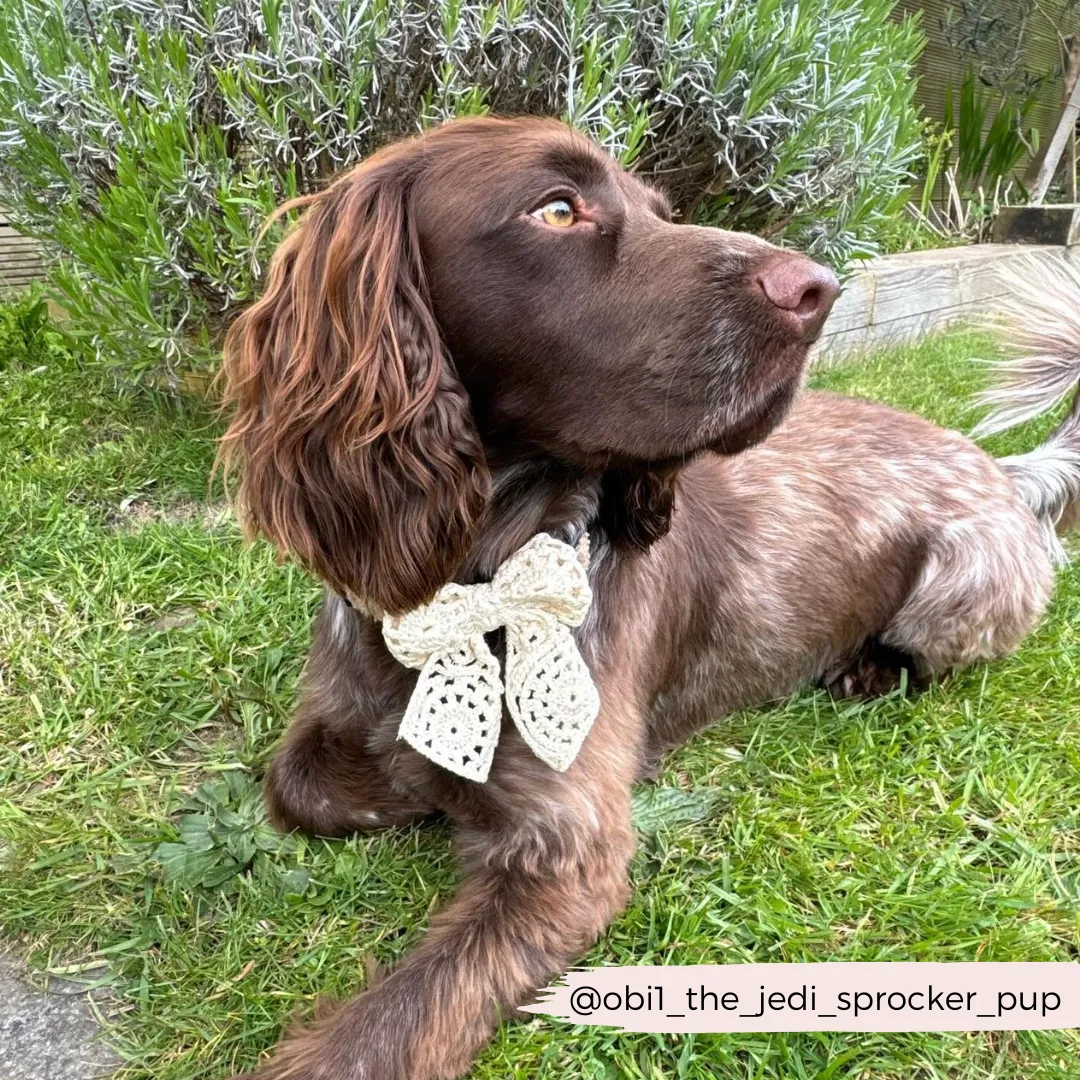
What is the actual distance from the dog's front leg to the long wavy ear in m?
0.51

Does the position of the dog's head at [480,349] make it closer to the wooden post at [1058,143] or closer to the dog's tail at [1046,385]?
the dog's tail at [1046,385]

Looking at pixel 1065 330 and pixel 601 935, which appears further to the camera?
pixel 1065 330

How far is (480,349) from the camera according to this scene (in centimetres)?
169

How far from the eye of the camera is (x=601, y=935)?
1851 mm

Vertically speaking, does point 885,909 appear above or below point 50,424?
below

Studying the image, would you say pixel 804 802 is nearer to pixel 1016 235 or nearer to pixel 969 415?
pixel 969 415

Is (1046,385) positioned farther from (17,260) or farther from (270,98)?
(17,260)

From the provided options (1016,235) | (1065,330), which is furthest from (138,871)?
(1016,235)

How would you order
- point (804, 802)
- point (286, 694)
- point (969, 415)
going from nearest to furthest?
point (804, 802), point (286, 694), point (969, 415)

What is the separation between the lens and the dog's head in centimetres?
159

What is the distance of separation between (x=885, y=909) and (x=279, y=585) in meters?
2.04

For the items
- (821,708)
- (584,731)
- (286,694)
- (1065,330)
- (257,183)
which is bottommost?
(821,708)

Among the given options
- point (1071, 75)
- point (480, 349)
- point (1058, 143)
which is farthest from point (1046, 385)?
point (1071, 75)

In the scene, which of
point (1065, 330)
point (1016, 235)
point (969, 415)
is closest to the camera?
point (1065, 330)
